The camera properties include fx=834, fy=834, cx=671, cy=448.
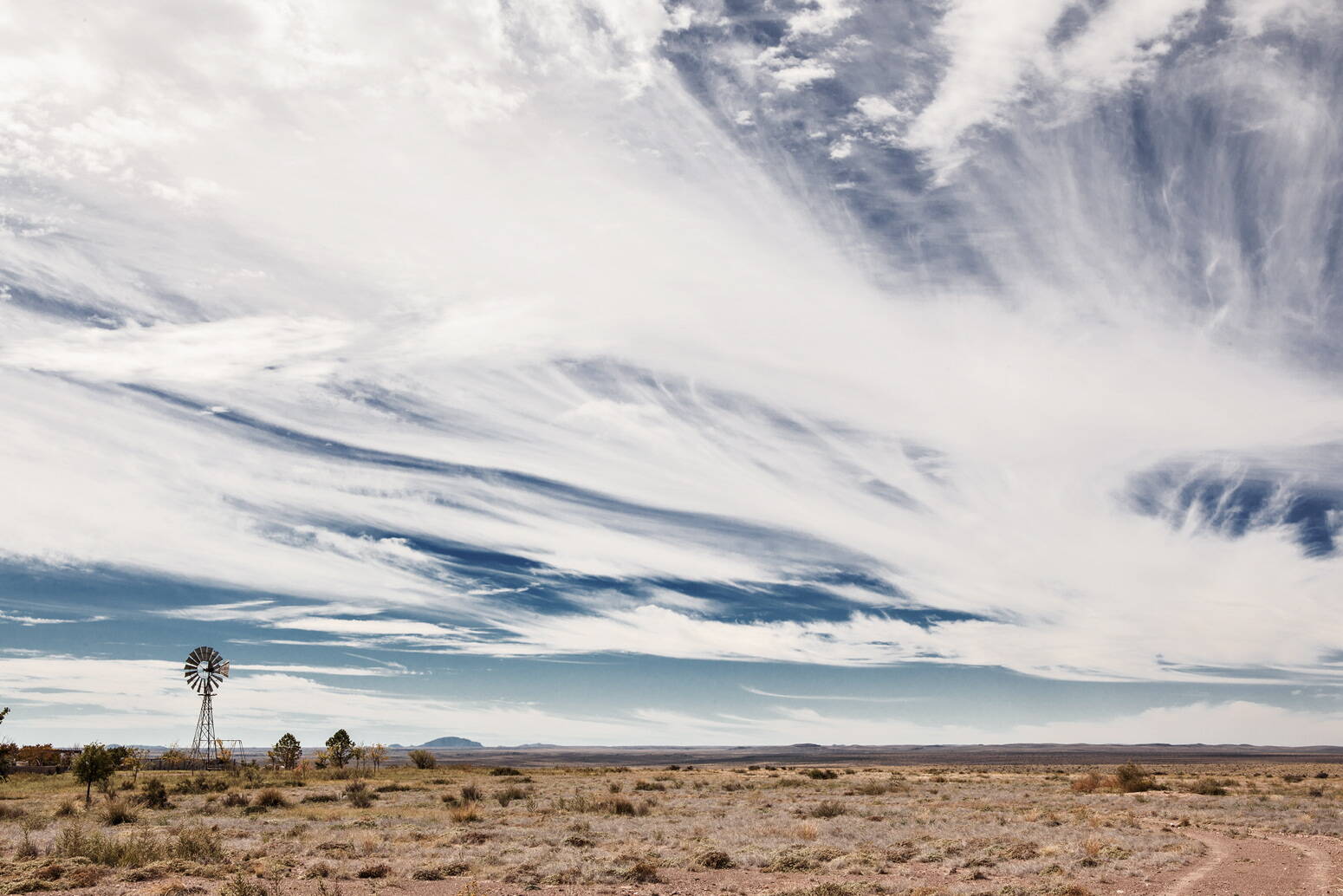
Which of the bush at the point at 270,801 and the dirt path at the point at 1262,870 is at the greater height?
the dirt path at the point at 1262,870

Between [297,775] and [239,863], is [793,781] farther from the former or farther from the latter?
[239,863]

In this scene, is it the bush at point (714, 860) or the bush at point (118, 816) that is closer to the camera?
the bush at point (714, 860)

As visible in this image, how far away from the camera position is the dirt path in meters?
18.0

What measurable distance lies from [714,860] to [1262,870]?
13.7 metres

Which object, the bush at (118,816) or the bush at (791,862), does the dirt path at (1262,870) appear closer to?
the bush at (791,862)

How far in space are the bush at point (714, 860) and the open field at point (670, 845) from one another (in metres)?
0.09

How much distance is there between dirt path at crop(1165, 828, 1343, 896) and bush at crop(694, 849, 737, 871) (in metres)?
10.3

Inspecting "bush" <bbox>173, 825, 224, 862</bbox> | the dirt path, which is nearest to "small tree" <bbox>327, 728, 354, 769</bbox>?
"bush" <bbox>173, 825, 224, 862</bbox>

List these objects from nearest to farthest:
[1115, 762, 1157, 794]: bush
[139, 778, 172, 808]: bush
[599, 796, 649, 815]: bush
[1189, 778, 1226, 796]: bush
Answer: [599, 796, 649, 815]: bush → [139, 778, 172, 808]: bush → [1189, 778, 1226, 796]: bush → [1115, 762, 1157, 794]: bush

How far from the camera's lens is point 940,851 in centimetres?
2405

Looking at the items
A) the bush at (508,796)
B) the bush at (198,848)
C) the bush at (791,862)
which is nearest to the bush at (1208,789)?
the bush at (791,862)

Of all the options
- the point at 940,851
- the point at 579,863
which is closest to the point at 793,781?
the point at 940,851

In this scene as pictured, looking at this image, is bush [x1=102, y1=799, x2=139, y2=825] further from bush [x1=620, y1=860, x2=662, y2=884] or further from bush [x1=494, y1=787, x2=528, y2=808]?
bush [x1=620, y1=860, x2=662, y2=884]

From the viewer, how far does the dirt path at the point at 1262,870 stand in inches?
710
